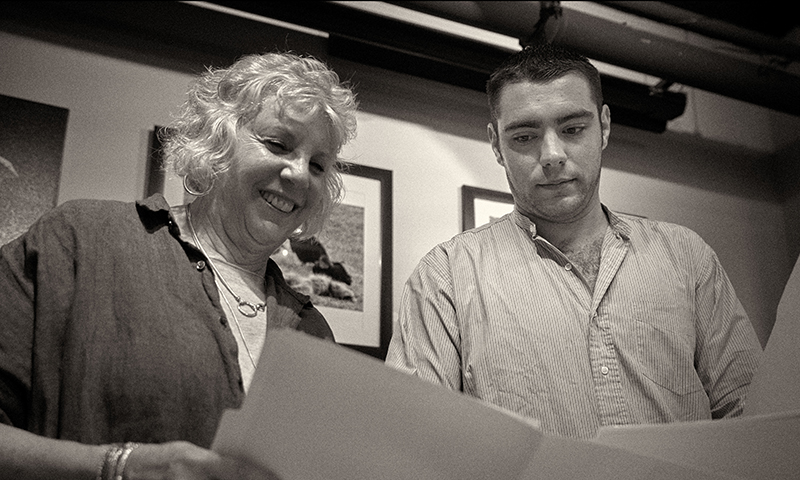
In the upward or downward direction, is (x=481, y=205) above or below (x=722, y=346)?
above

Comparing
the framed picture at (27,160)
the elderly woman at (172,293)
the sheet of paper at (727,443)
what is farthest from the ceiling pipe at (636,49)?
the sheet of paper at (727,443)

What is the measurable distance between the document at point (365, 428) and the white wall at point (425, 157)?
1470mm

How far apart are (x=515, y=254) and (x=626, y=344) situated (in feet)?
1.03

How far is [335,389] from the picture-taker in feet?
2.43

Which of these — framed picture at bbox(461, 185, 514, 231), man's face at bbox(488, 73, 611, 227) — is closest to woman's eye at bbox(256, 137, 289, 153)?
man's face at bbox(488, 73, 611, 227)

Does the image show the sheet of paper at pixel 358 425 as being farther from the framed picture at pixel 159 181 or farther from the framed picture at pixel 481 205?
the framed picture at pixel 481 205

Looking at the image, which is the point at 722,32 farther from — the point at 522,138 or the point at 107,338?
the point at 107,338

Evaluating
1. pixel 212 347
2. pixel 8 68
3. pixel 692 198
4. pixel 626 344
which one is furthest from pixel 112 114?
pixel 692 198

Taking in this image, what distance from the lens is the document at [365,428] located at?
2.39 feet

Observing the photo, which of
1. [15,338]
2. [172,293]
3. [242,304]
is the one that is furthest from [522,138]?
[15,338]

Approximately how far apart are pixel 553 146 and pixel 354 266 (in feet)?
2.64

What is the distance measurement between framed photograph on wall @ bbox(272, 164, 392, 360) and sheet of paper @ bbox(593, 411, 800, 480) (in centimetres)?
141

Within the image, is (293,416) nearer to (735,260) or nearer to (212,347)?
(212,347)

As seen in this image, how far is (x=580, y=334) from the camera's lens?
5.07ft
